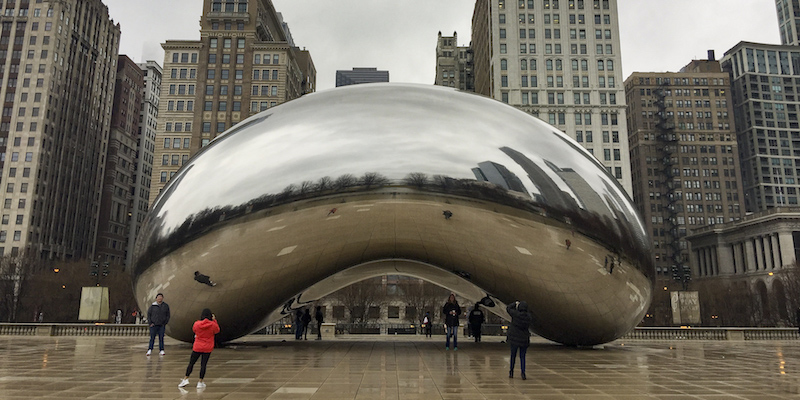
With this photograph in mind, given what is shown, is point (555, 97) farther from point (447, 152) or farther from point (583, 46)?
point (447, 152)

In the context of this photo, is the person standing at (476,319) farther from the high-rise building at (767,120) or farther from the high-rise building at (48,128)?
the high-rise building at (767,120)

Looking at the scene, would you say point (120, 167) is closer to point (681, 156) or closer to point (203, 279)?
point (681, 156)

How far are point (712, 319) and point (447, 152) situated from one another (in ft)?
247

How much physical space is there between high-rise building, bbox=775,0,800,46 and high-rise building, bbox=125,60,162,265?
193m

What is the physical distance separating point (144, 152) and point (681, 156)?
137291 millimetres

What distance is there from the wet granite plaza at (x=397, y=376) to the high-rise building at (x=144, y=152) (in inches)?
5476

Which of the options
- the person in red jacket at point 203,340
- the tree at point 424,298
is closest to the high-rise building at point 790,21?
the tree at point 424,298

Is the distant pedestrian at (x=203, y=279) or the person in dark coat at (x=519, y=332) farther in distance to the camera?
the distant pedestrian at (x=203, y=279)

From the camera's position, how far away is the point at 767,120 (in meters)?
158

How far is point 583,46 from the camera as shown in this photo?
9975 centimetres

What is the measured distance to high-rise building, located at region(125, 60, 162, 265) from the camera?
147137 mm

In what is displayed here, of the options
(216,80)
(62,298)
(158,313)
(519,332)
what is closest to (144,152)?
(216,80)

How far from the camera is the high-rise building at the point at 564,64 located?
97.9 m

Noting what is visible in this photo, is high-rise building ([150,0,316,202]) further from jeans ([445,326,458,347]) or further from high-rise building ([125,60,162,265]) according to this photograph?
jeans ([445,326,458,347])
